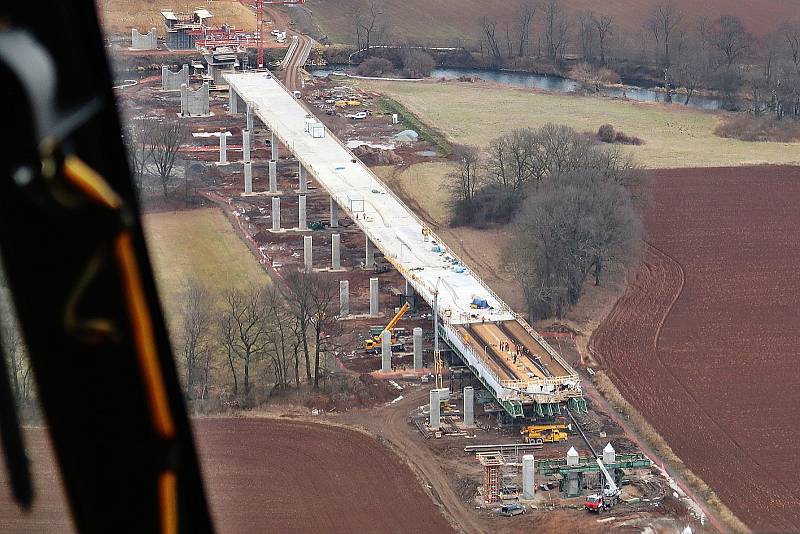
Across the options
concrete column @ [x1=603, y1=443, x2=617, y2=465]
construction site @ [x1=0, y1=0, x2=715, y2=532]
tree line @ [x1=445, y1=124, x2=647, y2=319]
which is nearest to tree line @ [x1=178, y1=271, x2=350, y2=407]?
construction site @ [x1=0, y1=0, x2=715, y2=532]

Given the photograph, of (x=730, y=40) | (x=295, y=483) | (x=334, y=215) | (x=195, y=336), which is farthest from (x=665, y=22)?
(x=295, y=483)

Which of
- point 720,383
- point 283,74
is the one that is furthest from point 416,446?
point 283,74

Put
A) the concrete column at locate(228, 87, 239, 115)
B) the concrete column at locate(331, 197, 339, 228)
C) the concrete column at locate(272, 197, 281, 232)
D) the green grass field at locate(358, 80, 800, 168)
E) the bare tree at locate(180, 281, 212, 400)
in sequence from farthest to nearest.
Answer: the concrete column at locate(228, 87, 239, 115) → the green grass field at locate(358, 80, 800, 168) → the concrete column at locate(272, 197, 281, 232) → the concrete column at locate(331, 197, 339, 228) → the bare tree at locate(180, 281, 212, 400)

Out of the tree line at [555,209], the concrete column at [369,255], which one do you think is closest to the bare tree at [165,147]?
the tree line at [555,209]

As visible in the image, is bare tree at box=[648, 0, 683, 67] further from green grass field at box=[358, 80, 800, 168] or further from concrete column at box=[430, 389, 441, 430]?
concrete column at box=[430, 389, 441, 430]

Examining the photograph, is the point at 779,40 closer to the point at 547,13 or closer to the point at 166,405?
the point at 547,13

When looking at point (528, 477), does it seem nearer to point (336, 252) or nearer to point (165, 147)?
point (336, 252)
